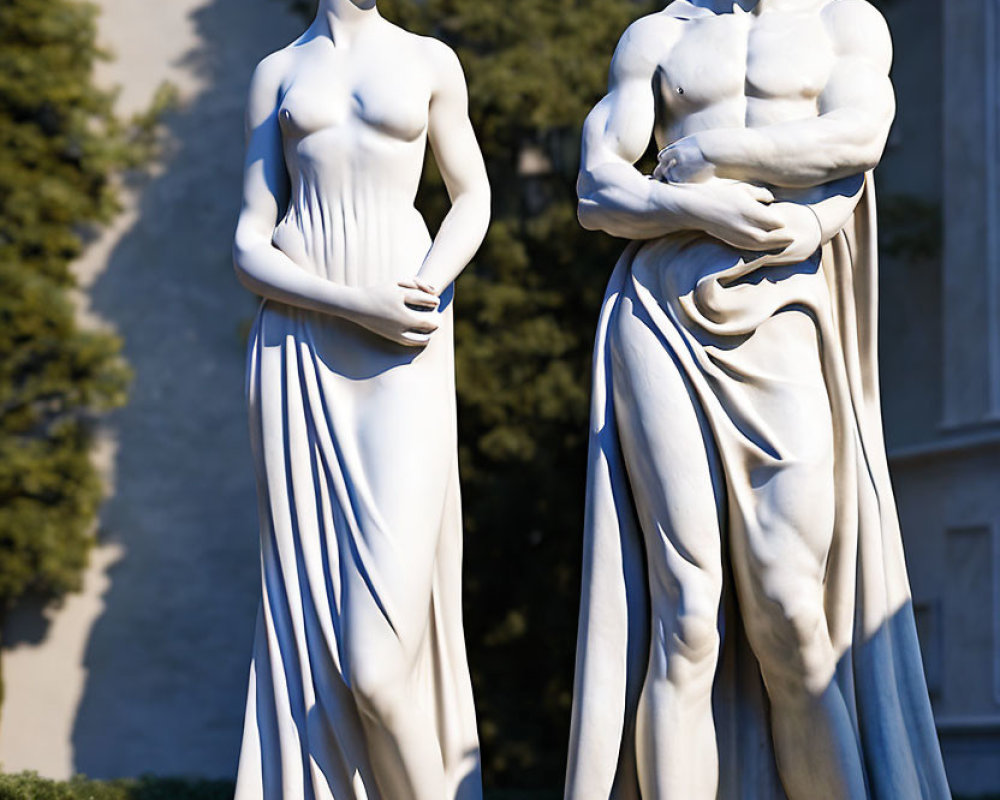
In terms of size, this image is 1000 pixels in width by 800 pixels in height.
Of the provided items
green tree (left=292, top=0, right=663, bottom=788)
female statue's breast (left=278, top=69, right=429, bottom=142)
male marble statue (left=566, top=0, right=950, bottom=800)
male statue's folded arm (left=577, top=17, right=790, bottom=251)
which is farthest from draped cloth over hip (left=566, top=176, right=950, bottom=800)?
green tree (left=292, top=0, right=663, bottom=788)

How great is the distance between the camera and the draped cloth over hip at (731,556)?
5848 mm

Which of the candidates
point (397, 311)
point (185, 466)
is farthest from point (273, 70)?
point (185, 466)

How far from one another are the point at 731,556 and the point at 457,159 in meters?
1.68

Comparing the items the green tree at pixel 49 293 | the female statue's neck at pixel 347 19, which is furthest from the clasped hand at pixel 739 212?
the green tree at pixel 49 293

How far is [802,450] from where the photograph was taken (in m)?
5.80

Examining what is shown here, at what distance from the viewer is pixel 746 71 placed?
602 centimetres

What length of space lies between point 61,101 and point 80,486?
10.3 ft

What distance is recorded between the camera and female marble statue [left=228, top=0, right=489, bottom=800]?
6016mm

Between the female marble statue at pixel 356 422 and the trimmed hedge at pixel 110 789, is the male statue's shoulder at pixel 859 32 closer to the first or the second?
the female marble statue at pixel 356 422

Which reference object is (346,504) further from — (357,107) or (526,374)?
(526,374)

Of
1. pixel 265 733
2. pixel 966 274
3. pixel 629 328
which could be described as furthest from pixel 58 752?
pixel 629 328

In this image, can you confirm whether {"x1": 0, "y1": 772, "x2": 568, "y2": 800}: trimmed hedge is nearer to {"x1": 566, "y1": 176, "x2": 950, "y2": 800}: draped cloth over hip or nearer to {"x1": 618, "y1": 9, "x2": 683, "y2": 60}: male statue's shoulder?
{"x1": 566, "y1": 176, "x2": 950, "y2": 800}: draped cloth over hip

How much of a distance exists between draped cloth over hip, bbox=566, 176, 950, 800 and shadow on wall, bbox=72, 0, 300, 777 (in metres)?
8.98

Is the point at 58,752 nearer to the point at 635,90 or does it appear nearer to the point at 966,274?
the point at 966,274
